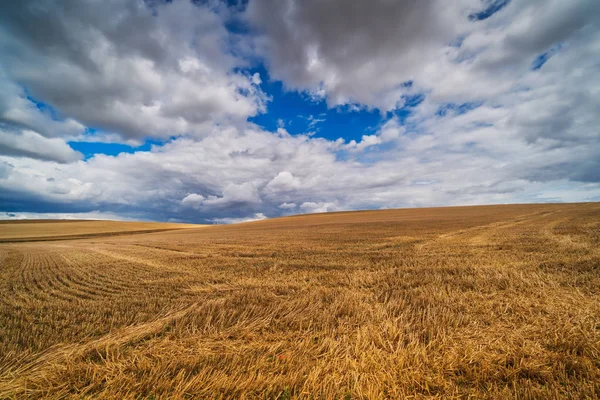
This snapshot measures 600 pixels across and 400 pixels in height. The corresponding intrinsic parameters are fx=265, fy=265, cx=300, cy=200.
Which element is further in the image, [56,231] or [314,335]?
[56,231]

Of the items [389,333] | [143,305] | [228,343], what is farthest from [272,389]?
[143,305]

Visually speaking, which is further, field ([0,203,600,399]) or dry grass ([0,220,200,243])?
dry grass ([0,220,200,243])

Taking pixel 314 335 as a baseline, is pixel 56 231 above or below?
above

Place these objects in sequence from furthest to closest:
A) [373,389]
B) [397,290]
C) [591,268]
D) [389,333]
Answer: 1. [591,268]
2. [397,290]
3. [389,333]
4. [373,389]

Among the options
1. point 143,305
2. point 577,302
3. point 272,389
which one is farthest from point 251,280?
point 577,302

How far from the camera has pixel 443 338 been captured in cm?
473

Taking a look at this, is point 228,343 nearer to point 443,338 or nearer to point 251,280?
point 443,338

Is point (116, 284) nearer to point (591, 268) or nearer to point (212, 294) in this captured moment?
point (212, 294)

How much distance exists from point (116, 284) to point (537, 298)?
13057 mm

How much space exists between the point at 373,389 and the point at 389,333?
5.80ft

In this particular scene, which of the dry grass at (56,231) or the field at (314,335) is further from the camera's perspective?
the dry grass at (56,231)

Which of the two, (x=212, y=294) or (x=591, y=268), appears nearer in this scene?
(x=212, y=294)

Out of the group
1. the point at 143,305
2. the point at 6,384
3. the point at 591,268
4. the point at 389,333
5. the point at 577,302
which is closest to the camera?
the point at 6,384

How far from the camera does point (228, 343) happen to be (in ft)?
16.1
